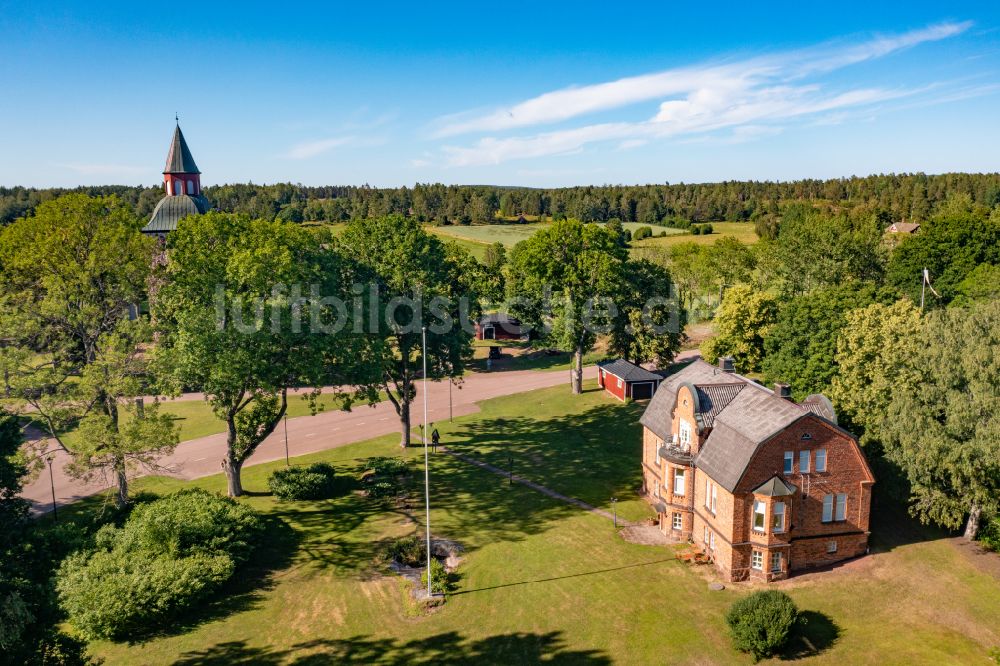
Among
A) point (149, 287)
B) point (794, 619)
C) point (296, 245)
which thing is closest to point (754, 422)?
point (794, 619)

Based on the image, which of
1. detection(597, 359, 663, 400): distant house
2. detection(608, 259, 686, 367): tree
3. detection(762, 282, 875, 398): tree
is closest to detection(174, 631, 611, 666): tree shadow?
detection(762, 282, 875, 398): tree

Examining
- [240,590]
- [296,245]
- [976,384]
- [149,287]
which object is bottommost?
[240,590]

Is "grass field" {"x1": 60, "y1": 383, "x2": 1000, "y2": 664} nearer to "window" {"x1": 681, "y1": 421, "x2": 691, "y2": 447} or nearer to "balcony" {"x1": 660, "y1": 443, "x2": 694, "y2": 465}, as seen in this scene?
"balcony" {"x1": 660, "y1": 443, "x2": 694, "y2": 465}

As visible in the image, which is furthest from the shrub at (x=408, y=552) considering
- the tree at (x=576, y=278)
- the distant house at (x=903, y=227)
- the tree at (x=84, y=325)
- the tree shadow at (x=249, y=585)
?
the distant house at (x=903, y=227)

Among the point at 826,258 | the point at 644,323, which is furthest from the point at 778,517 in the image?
the point at 826,258

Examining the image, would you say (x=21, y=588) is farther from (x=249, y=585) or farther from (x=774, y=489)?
(x=774, y=489)

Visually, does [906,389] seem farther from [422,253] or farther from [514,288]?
[514,288]
